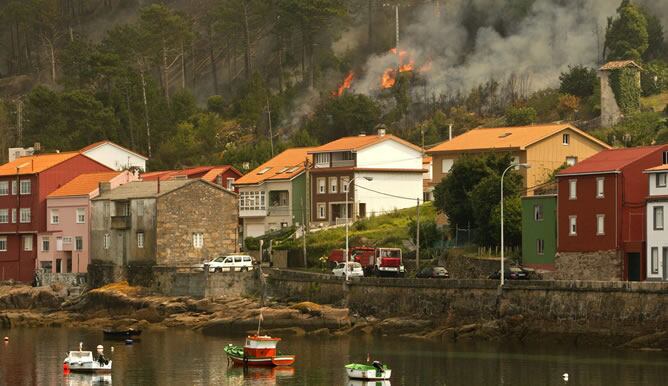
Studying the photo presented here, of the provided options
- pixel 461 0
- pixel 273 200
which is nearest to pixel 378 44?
pixel 461 0

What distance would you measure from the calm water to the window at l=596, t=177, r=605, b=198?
13.4 metres

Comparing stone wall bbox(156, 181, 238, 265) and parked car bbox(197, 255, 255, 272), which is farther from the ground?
stone wall bbox(156, 181, 238, 265)

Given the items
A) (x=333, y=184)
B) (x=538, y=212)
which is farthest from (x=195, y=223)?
(x=538, y=212)

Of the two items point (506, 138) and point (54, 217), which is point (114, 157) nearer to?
point (54, 217)

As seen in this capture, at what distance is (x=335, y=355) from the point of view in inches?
3359

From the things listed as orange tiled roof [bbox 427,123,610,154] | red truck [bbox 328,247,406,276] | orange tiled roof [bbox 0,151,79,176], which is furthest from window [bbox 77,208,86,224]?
orange tiled roof [bbox 427,123,610,154]

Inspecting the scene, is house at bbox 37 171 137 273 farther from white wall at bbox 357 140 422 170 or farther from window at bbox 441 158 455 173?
window at bbox 441 158 455 173

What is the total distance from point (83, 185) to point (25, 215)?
604cm

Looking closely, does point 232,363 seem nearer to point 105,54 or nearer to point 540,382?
point 540,382

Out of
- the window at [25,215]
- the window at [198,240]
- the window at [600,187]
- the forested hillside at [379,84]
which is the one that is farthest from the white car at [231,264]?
the forested hillside at [379,84]

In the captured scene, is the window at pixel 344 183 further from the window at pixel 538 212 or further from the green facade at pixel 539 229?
the window at pixel 538 212

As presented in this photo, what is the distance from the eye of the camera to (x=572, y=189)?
96.3 metres

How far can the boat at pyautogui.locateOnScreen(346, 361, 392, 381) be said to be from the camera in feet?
243

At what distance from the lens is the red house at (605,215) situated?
9181 cm
